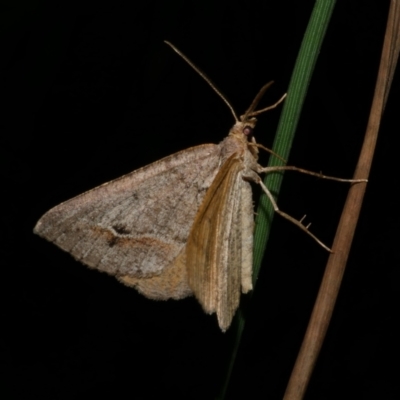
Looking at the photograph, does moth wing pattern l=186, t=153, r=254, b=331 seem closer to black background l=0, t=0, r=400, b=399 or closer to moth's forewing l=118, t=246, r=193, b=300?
moth's forewing l=118, t=246, r=193, b=300

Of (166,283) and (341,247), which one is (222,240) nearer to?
(166,283)

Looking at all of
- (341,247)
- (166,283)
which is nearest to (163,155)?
(166,283)

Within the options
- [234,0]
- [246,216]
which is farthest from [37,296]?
[234,0]

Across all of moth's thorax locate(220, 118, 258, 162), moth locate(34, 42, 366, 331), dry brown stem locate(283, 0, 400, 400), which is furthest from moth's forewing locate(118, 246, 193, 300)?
dry brown stem locate(283, 0, 400, 400)

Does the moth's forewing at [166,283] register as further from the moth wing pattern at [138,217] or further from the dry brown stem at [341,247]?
the dry brown stem at [341,247]

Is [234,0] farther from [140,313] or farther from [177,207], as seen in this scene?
[140,313]
